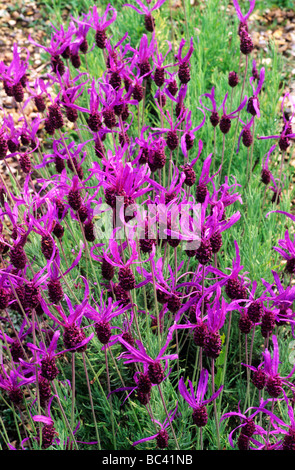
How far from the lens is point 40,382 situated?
146cm

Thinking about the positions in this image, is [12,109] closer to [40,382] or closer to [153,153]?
[153,153]

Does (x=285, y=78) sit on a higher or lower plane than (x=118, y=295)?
lower

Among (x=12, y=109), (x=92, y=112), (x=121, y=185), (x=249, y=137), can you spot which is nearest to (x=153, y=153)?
(x=92, y=112)

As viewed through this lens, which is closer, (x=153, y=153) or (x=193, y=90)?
(x=153, y=153)

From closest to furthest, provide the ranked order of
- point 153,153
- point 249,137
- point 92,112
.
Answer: point 153,153, point 92,112, point 249,137

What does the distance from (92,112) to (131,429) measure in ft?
3.74

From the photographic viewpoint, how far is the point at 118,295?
4.99ft
